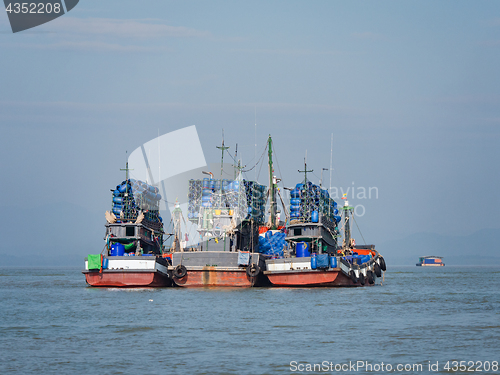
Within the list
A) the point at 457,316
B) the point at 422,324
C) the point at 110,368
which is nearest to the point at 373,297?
the point at 457,316

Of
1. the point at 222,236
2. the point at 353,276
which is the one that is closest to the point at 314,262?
the point at 353,276

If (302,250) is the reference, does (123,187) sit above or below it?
above

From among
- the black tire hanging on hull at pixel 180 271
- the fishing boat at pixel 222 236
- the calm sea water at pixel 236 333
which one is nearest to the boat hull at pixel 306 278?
the fishing boat at pixel 222 236

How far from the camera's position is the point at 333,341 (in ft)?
123

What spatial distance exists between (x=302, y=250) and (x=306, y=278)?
5590mm

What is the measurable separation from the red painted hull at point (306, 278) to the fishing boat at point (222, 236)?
222cm

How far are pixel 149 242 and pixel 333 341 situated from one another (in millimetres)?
46116

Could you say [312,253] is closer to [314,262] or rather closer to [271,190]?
[314,262]

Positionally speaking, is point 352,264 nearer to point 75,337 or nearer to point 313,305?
point 313,305

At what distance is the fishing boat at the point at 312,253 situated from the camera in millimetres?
70938

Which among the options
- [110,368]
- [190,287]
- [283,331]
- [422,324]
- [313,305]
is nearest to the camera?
[110,368]

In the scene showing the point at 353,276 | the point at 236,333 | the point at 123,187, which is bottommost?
the point at 236,333

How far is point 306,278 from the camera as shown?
233ft

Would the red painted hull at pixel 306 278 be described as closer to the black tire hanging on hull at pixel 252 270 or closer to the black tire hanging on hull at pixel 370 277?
the black tire hanging on hull at pixel 252 270
